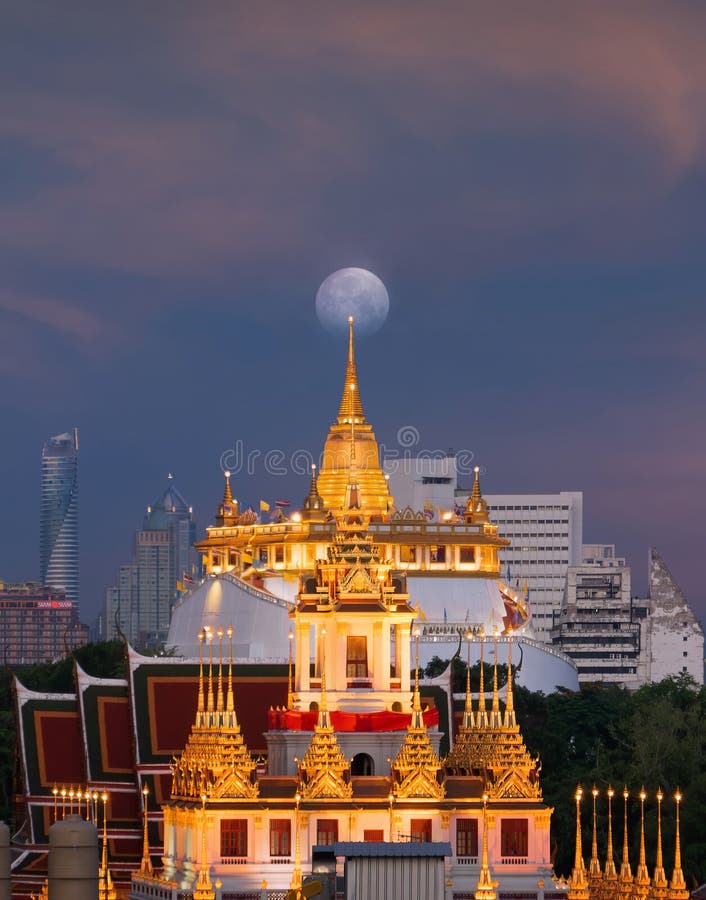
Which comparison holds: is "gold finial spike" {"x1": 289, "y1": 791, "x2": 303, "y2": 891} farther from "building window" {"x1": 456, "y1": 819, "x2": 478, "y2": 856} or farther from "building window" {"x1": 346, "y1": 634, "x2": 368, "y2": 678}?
"building window" {"x1": 346, "y1": 634, "x2": 368, "y2": 678}

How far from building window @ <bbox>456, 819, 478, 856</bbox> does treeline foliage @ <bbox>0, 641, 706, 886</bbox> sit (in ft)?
Result: 39.2

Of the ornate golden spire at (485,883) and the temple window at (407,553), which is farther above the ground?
the temple window at (407,553)

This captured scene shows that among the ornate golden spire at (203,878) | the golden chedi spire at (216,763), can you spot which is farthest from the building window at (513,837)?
the ornate golden spire at (203,878)

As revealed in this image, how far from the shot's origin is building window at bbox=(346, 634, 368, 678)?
8031 centimetres

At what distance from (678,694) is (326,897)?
208 ft

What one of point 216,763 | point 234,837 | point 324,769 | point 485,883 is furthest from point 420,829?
point 216,763

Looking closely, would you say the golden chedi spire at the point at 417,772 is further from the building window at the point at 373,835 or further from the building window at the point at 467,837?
the building window at the point at 373,835

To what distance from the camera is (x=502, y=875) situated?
248ft

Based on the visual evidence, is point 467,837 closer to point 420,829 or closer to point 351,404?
point 420,829

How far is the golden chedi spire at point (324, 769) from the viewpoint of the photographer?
248 ft

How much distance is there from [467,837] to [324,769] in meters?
4.34

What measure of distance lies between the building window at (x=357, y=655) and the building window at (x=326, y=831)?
244 inches

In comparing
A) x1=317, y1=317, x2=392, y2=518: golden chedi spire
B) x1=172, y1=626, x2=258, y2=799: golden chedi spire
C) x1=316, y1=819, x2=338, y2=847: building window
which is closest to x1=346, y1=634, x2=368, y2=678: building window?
x1=172, y1=626, x2=258, y2=799: golden chedi spire

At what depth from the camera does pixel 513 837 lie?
76.2 metres
